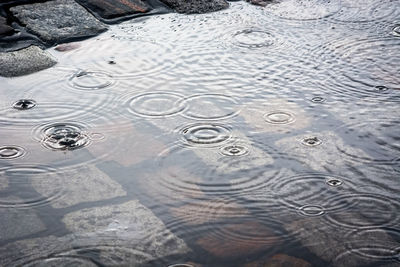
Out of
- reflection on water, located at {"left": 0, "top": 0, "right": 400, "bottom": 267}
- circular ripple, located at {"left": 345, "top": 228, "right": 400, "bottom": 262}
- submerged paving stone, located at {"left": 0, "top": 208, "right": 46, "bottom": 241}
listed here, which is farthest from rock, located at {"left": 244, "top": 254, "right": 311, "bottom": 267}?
submerged paving stone, located at {"left": 0, "top": 208, "right": 46, "bottom": 241}

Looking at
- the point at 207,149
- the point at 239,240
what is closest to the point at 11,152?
the point at 207,149

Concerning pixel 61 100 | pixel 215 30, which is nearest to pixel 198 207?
pixel 61 100

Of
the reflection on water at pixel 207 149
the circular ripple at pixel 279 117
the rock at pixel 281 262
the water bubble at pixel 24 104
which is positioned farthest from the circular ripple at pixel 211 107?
the rock at pixel 281 262

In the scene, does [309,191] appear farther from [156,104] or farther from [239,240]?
[156,104]

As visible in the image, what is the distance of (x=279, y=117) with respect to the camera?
10.3 feet

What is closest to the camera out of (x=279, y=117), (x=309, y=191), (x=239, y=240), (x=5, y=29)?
(x=239, y=240)

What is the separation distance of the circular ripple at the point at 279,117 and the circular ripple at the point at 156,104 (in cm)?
46

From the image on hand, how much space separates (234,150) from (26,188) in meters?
0.96

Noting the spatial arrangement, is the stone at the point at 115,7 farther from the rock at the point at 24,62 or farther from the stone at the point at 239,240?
the stone at the point at 239,240

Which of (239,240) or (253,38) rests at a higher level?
(253,38)

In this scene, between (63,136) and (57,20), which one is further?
(57,20)

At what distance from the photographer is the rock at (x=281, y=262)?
7.00ft

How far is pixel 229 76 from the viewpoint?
3604mm

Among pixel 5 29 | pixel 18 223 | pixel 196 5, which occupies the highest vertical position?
pixel 196 5
